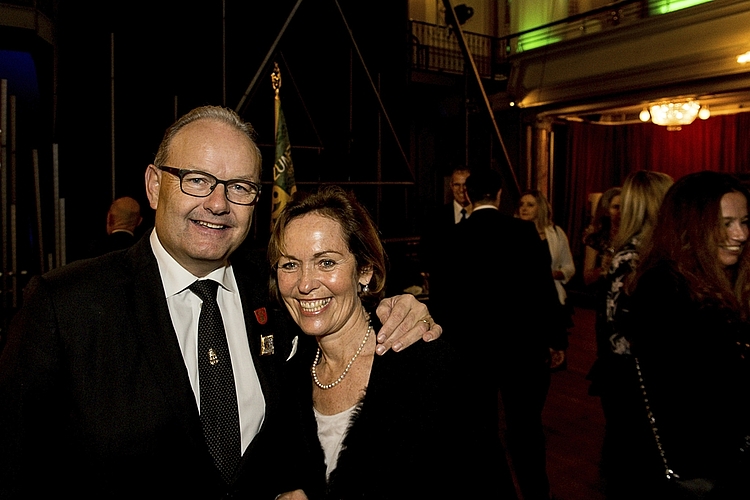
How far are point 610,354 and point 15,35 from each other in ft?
15.5

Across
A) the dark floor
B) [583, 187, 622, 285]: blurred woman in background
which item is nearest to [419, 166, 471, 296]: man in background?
[583, 187, 622, 285]: blurred woman in background

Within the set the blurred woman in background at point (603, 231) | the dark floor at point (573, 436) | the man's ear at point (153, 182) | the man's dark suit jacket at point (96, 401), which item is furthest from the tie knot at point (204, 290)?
the blurred woman in background at point (603, 231)

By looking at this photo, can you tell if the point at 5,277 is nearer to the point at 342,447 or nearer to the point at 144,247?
the point at 144,247

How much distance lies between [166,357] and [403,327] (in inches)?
23.1

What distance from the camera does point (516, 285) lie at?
3.18m

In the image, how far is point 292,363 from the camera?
68.8 inches

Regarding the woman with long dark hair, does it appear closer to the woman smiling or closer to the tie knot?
the woman smiling

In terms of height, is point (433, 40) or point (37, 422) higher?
point (433, 40)

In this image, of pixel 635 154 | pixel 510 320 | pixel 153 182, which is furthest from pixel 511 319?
pixel 635 154

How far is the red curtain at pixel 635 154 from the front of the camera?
374 inches

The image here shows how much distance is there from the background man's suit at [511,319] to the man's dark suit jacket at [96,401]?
2.00 metres

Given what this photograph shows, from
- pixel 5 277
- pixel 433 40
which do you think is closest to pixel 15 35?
pixel 5 277

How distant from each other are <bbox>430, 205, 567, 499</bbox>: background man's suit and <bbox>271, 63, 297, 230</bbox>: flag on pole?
982 millimetres

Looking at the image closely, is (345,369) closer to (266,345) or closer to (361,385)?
(361,385)
